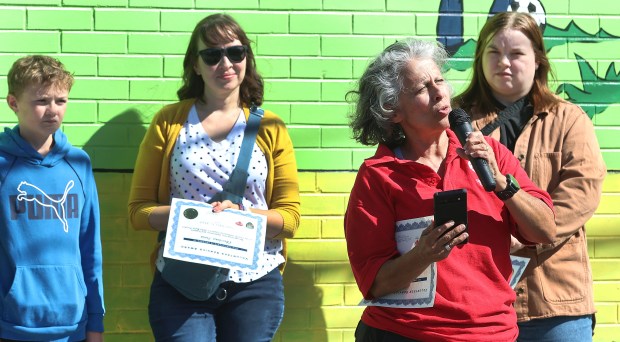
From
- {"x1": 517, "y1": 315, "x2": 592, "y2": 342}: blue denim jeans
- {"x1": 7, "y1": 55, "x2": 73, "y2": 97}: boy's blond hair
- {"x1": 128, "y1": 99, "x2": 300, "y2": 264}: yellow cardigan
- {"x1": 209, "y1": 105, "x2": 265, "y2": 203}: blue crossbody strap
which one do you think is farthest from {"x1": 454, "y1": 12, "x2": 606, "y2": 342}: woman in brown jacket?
{"x1": 7, "y1": 55, "x2": 73, "y2": 97}: boy's blond hair

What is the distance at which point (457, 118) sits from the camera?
132 inches

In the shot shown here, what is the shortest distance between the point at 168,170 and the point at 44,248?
0.77m

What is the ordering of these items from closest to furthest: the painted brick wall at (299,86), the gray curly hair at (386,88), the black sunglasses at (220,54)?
the gray curly hair at (386,88) → the black sunglasses at (220,54) → the painted brick wall at (299,86)

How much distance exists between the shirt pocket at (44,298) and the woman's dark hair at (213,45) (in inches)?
46.4

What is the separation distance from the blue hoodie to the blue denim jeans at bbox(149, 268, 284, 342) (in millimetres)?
307

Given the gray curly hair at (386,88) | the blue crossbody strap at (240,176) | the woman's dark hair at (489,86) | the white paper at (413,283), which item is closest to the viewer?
the white paper at (413,283)

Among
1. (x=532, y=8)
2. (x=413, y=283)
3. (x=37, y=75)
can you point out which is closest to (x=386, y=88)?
(x=413, y=283)

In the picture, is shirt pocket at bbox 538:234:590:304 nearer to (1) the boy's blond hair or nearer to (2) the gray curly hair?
(2) the gray curly hair

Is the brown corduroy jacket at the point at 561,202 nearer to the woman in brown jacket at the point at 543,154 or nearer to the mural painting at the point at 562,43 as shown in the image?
the woman in brown jacket at the point at 543,154

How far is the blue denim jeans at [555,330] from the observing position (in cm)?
421

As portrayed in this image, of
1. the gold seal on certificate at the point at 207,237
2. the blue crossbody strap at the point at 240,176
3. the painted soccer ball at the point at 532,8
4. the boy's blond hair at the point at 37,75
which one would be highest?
the painted soccer ball at the point at 532,8

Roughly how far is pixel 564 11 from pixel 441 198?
2.87 metres

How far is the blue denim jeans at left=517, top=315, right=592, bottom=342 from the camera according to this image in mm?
4211

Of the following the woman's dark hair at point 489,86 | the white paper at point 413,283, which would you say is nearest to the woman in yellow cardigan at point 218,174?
the woman's dark hair at point 489,86
